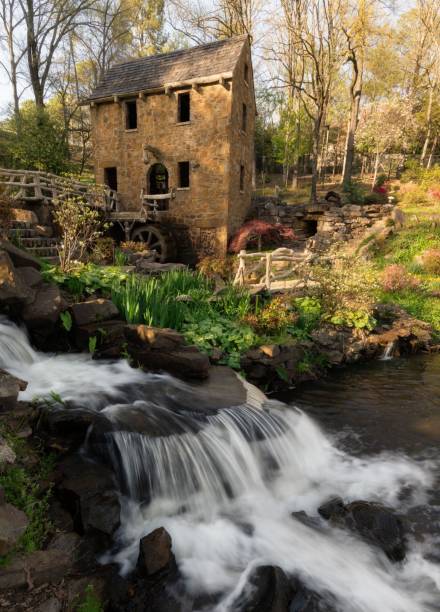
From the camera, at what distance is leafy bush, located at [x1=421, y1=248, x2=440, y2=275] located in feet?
44.7

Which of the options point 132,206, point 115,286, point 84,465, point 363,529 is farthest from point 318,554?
point 132,206

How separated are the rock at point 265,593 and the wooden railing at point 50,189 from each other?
11667 millimetres

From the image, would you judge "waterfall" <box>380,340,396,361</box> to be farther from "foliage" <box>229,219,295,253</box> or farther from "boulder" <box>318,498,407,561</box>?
"foliage" <box>229,219,295,253</box>

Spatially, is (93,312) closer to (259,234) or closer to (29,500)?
(29,500)

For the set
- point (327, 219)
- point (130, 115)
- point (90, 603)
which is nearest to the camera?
point (90, 603)

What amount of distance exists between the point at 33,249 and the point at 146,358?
569cm

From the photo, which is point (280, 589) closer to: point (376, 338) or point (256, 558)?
point (256, 558)

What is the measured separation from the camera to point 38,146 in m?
20.9

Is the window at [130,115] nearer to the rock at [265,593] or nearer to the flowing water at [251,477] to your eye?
the flowing water at [251,477]

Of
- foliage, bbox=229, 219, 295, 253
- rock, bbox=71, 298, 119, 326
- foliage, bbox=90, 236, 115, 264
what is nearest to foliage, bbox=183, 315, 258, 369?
rock, bbox=71, 298, 119, 326

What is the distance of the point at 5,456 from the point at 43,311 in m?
3.12

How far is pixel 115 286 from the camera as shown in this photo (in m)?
7.85

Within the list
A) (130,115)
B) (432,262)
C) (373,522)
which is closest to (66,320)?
(373,522)

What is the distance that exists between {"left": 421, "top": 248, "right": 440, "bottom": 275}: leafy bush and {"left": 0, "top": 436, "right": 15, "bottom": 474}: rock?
560 inches
